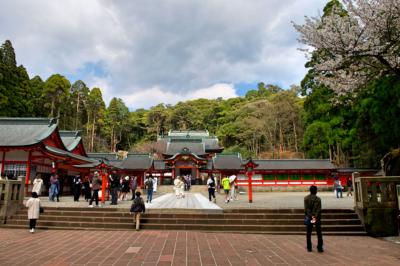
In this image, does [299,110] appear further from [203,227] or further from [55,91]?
[203,227]

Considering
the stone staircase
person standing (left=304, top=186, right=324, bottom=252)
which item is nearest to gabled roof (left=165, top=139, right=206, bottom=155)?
the stone staircase

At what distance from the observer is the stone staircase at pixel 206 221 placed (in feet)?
30.3

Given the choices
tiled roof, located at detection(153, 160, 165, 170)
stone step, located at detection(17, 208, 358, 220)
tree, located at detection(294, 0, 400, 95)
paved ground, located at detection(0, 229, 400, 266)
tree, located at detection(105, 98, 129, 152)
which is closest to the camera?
paved ground, located at detection(0, 229, 400, 266)

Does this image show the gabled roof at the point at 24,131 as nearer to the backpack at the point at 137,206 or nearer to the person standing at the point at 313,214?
the backpack at the point at 137,206

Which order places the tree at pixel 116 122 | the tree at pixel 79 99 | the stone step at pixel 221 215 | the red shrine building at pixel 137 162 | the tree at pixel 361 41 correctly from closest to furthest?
the tree at pixel 361 41 < the stone step at pixel 221 215 < the red shrine building at pixel 137 162 < the tree at pixel 79 99 < the tree at pixel 116 122

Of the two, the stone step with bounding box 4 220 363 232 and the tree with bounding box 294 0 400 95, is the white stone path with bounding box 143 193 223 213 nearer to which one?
the stone step with bounding box 4 220 363 232

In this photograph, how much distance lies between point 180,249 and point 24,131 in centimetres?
1867

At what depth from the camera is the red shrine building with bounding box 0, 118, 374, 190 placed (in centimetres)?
1811

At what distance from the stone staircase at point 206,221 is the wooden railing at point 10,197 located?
0.85 ft

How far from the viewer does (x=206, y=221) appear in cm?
971

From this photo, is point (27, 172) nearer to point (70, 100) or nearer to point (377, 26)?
point (377, 26)

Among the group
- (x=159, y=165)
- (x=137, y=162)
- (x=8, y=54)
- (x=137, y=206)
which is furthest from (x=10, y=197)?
(x=8, y=54)

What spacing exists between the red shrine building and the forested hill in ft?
12.5

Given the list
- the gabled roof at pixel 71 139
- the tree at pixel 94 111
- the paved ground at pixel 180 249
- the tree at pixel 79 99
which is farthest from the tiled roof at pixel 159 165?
the paved ground at pixel 180 249
